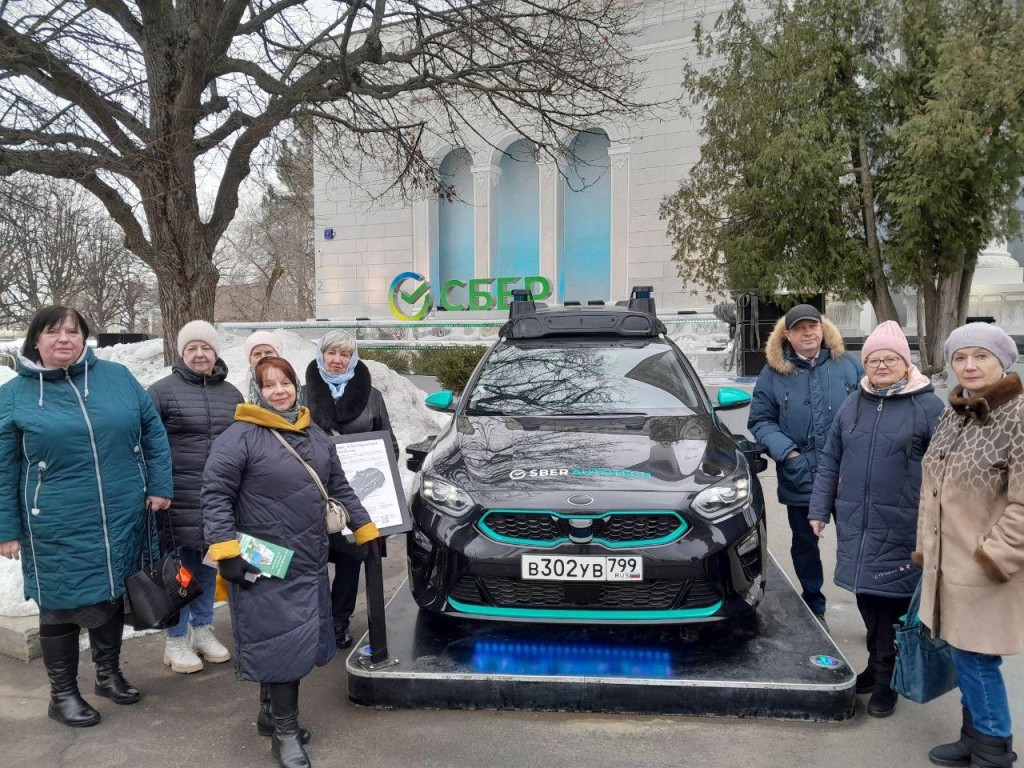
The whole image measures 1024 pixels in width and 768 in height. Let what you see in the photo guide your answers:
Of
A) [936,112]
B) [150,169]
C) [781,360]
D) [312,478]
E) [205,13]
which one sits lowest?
[312,478]

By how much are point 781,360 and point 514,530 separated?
1.92 metres

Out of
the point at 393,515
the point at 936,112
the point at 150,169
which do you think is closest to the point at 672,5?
the point at 936,112

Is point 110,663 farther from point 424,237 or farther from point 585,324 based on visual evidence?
point 424,237

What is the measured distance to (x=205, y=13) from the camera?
33.4 feet

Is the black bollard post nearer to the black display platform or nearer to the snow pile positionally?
the black display platform

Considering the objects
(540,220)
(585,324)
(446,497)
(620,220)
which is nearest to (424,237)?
(540,220)

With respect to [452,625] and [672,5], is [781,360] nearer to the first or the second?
[452,625]

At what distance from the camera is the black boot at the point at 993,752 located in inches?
117

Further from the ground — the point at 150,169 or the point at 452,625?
the point at 150,169

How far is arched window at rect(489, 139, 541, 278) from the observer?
27203 millimetres

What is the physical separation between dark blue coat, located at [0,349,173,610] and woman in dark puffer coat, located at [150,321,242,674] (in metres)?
0.34

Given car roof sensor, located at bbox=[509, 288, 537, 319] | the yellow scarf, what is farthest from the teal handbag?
car roof sensor, located at bbox=[509, 288, 537, 319]

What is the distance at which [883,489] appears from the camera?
11.6 ft

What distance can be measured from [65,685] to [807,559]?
3814 mm
